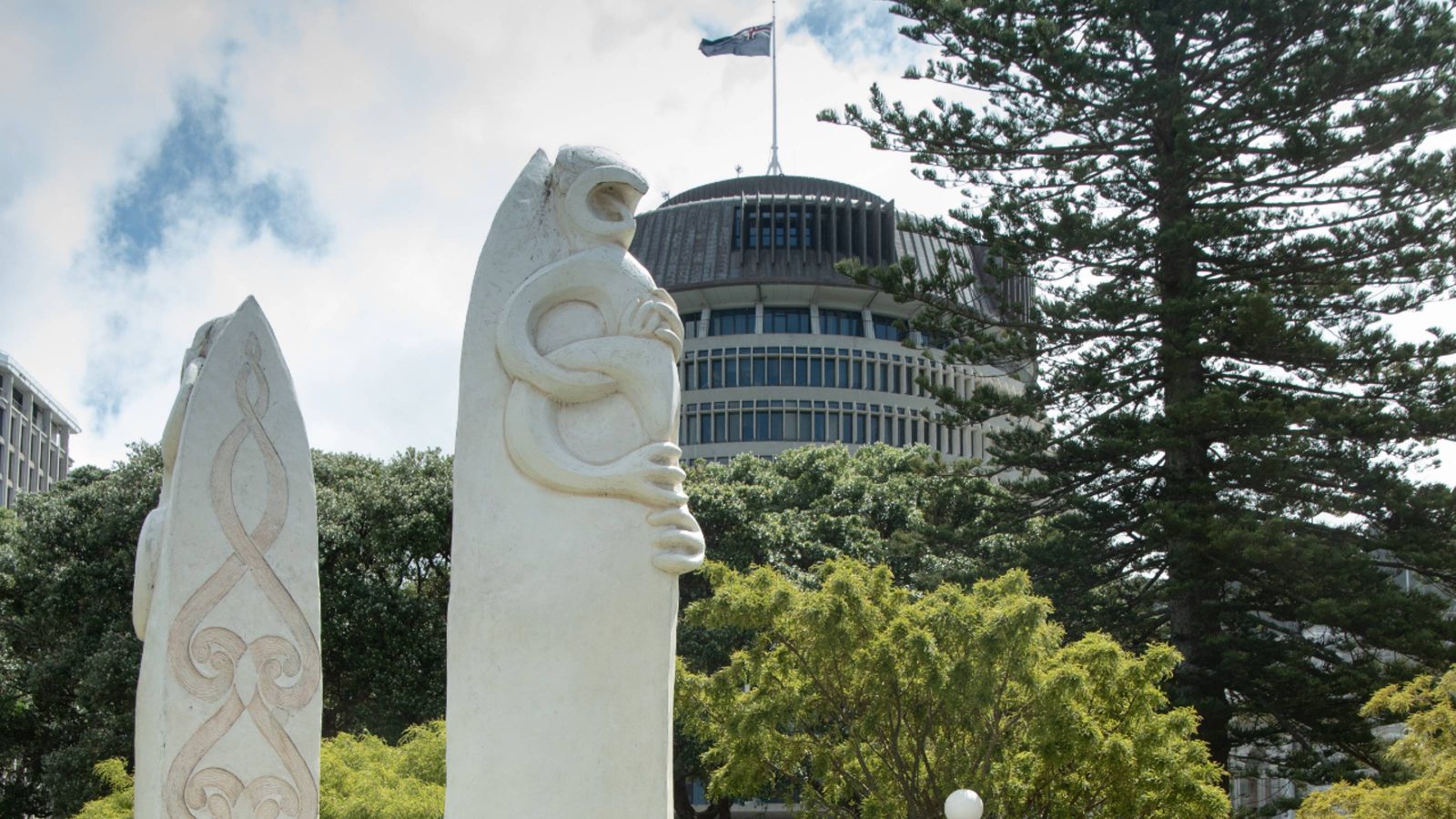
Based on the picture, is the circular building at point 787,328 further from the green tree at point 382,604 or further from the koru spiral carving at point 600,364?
the koru spiral carving at point 600,364

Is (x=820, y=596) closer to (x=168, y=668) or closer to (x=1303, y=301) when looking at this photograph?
(x=1303, y=301)

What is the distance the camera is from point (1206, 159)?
21.2 m

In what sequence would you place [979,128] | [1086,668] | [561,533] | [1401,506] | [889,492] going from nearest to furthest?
[561,533]
[1086,668]
[1401,506]
[979,128]
[889,492]

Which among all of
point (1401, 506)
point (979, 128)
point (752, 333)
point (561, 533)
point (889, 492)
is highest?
point (752, 333)

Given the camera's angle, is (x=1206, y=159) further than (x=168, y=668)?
Yes

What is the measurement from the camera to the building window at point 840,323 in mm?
57562

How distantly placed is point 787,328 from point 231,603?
163ft

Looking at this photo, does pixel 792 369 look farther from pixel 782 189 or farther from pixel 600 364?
pixel 600 364

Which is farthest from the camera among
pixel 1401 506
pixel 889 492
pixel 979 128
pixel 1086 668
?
pixel 889 492

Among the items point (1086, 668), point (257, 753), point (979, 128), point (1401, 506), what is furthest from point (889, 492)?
point (257, 753)

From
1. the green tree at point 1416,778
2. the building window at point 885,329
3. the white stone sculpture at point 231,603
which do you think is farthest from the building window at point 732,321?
the white stone sculpture at point 231,603

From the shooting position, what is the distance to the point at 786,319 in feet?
189

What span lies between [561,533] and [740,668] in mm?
11710

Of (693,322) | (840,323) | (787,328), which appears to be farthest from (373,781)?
(693,322)
